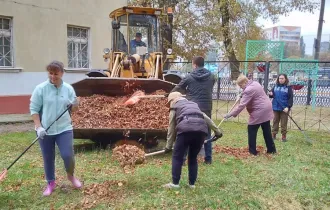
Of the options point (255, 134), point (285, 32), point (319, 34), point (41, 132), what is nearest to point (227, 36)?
point (319, 34)

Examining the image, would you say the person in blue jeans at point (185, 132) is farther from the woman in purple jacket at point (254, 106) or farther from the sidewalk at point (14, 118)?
the sidewalk at point (14, 118)

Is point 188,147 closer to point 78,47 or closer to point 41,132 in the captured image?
point 41,132

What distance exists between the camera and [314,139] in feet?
28.4

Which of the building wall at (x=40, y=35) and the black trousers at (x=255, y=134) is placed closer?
the black trousers at (x=255, y=134)

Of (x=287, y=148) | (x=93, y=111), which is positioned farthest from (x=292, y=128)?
(x=93, y=111)

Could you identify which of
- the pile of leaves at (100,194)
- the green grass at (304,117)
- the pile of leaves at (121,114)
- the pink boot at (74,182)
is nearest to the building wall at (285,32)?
the green grass at (304,117)

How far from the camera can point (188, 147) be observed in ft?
15.2

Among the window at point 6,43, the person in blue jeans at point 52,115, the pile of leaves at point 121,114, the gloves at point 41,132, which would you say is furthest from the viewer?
the window at point 6,43

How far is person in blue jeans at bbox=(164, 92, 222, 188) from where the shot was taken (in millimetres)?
4344

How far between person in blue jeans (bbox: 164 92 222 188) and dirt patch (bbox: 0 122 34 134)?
626 cm

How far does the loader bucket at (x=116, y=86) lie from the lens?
710 centimetres

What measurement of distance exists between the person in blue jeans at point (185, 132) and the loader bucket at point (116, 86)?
2.35m

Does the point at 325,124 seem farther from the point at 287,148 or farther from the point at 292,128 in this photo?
the point at 287,148

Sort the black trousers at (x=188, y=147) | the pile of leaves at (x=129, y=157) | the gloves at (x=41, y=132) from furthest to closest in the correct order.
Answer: the pile of leaves at (x=129, y=157) → the black trousers at (x=188, y=147) → the gloves at (x=41, y=132)
